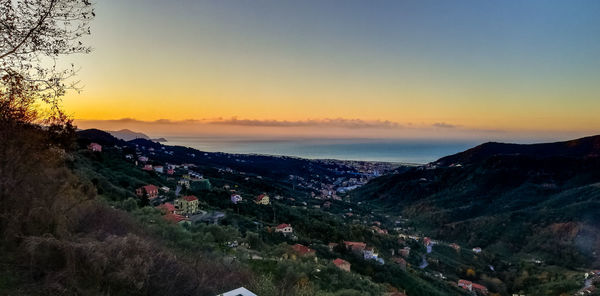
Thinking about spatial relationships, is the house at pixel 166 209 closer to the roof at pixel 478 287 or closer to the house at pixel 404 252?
the house at pixel 404 252

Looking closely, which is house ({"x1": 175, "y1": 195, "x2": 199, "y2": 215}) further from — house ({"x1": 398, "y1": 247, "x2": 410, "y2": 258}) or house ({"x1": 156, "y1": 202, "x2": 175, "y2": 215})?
house ({"x1": 398, "y1": 247, "x2": 410, "y2": 258})

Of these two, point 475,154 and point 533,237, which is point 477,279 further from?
point 475,154

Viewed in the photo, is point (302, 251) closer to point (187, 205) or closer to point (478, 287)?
point (187, 205)

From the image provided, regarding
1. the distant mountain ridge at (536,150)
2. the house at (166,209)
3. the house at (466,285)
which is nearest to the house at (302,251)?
the house at (166,209)

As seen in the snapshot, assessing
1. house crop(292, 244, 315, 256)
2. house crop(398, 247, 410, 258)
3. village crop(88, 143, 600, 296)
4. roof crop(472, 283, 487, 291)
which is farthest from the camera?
house crop(398, 247, 410, 258)

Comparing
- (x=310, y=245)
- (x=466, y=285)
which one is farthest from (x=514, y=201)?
(x=310, y=245)

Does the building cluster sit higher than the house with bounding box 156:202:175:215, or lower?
lower

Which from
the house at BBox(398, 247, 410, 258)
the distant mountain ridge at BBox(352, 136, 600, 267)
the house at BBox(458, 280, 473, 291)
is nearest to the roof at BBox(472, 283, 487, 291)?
the house at BBox(458, 280, 473, 291)

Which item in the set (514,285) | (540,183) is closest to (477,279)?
(514,285)
